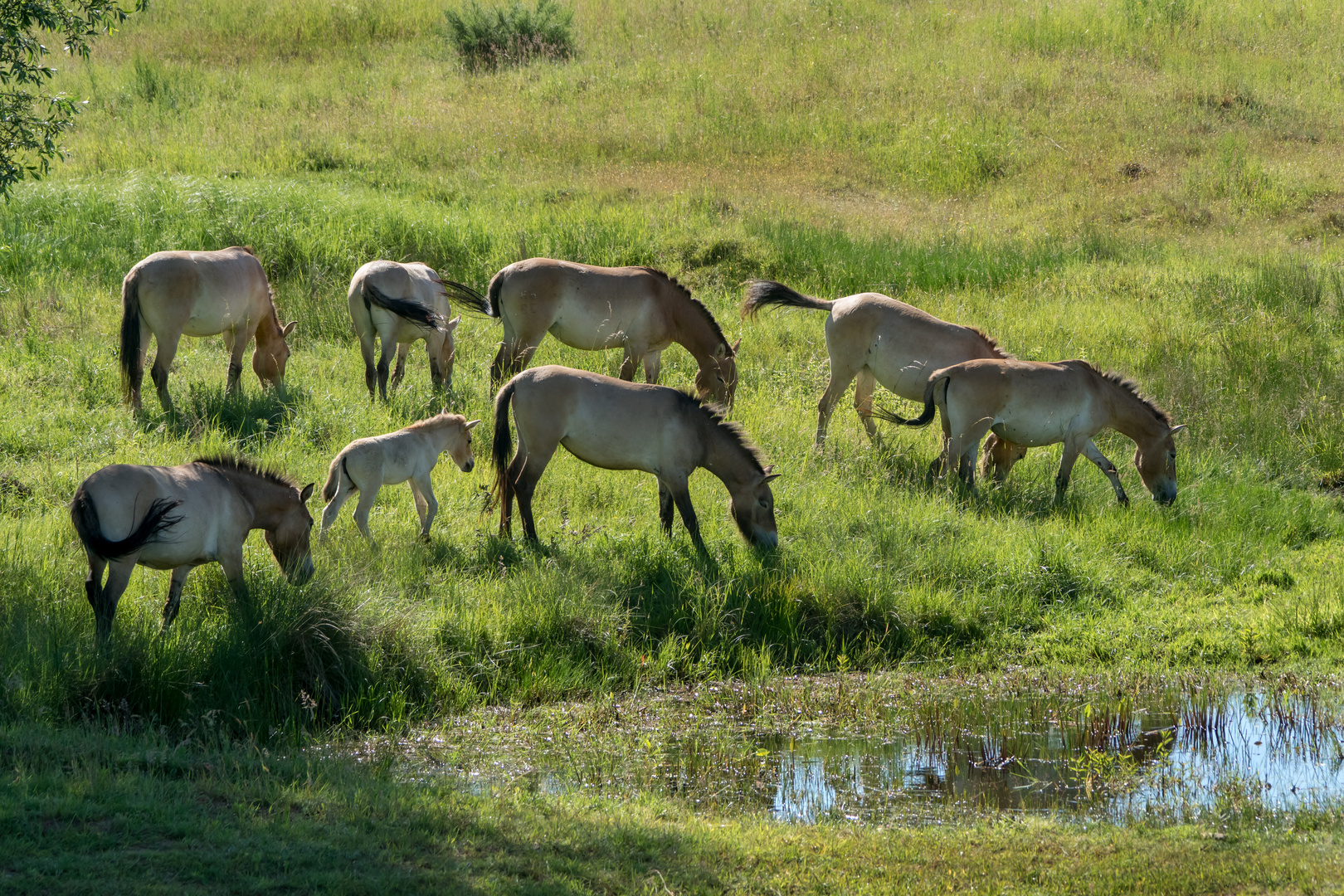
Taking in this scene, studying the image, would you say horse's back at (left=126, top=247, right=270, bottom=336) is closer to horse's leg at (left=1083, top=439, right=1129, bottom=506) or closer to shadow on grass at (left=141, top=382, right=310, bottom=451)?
shadow on grass at (left=141, top=382, right=310, bottom=451)

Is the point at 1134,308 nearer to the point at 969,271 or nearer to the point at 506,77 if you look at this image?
the point at 969,271

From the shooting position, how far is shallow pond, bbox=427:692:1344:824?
6.13 metres

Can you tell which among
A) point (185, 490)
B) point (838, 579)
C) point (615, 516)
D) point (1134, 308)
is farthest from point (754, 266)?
point (185, 490)

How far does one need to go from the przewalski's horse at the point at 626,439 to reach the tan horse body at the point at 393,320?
3.49 meters

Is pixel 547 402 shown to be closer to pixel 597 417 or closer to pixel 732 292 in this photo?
pixel 597 417

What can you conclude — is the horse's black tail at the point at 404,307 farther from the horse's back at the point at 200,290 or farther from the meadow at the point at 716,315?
the horse's back at the point at 200,290

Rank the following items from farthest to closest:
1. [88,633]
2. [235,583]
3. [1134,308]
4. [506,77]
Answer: [506,77] → [1134,308] → [235,583] → [88,633]

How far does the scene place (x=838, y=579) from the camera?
923cm

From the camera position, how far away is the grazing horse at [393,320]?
1281cm

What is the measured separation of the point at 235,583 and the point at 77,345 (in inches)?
287

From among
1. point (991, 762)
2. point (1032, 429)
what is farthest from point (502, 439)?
point (1032, 429)

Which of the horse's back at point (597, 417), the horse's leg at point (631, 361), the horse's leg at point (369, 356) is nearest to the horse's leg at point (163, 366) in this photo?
the horse's leg at point (369, 356)

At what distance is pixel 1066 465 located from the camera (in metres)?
11.6

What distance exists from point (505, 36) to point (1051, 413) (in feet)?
74.9
